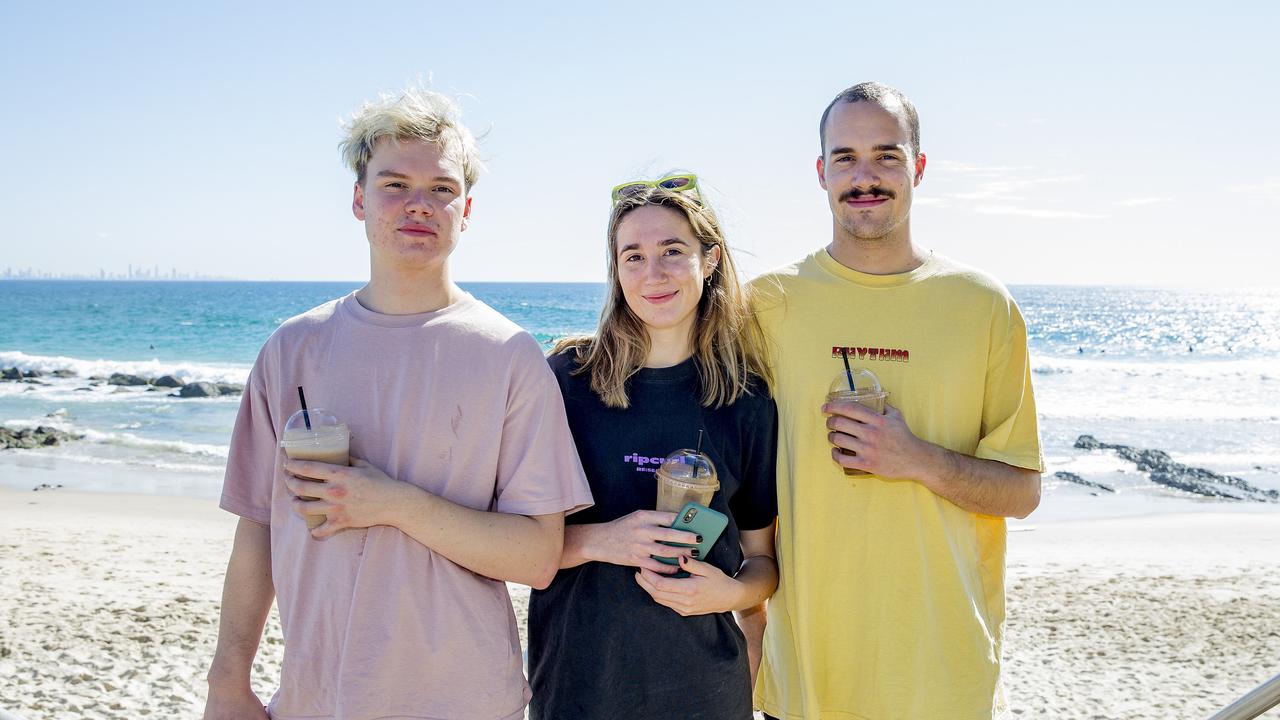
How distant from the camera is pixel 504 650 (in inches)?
90.4

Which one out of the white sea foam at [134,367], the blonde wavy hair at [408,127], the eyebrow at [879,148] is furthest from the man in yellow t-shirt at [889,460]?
the white sea foam at [134,367]

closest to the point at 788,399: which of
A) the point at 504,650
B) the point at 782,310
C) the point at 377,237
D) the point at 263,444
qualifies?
the point at 782,310

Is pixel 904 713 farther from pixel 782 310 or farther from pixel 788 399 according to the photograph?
pixel 782 310

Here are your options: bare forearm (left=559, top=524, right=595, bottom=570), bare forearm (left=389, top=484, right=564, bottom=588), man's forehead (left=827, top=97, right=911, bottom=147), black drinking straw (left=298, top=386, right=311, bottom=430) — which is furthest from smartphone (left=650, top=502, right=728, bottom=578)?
man's forehead (left=827, top=97, right=911, bottom=147)

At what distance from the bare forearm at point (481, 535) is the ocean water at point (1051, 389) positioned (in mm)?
1056

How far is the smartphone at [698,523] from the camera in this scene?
2426 mm

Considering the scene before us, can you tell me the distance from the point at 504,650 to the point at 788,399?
47.7 inches

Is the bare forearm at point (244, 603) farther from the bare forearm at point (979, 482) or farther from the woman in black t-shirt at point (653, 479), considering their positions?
the bare forearm at point (979, 482)

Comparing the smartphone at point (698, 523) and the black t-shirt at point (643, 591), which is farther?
the black t-shirt at point (643, 591)

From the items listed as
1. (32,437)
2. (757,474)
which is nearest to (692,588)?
(757,474)

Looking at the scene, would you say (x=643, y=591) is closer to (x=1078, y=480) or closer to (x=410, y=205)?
(x=410, y=205)

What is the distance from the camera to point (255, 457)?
2.41 metres

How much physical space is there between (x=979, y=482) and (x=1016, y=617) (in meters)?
5.94

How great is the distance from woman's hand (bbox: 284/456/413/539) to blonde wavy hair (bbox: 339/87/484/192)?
86cm
